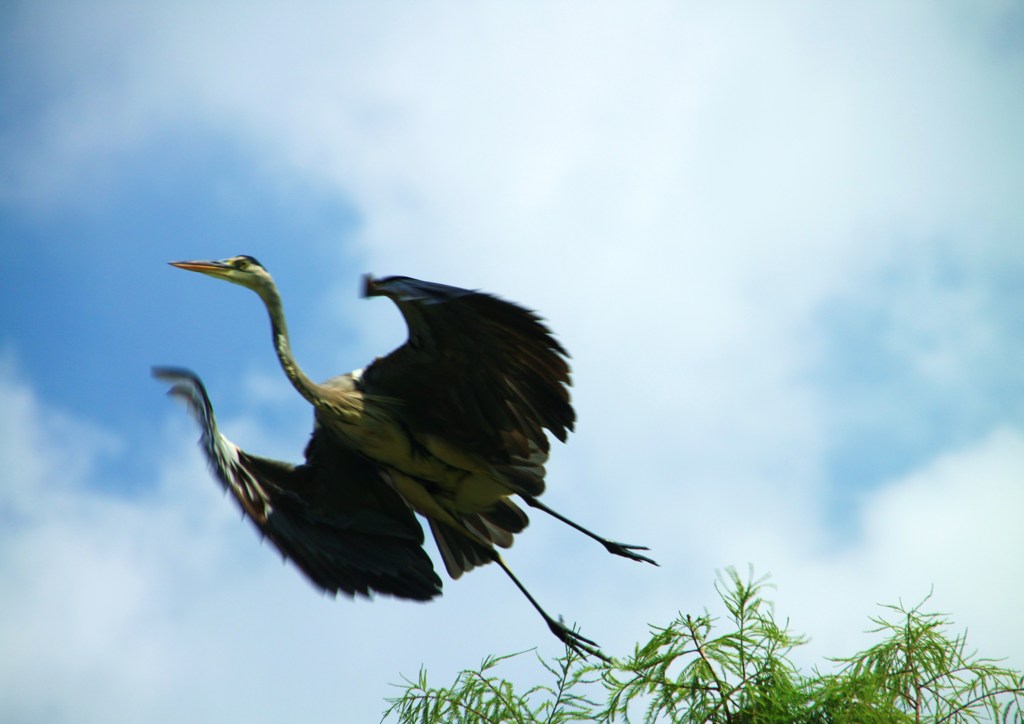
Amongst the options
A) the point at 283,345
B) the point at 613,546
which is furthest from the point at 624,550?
the point at 283,345

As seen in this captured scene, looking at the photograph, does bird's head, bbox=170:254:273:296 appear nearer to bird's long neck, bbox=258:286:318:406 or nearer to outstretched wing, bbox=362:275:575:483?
bird's long neck, bbox=258:286:318:406

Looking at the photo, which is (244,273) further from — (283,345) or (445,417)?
(445,417)

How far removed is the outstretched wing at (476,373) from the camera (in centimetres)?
537

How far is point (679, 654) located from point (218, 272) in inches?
136

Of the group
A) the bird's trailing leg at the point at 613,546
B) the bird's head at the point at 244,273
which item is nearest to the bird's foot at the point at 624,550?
the bird's trailing leg at the point at 613,546

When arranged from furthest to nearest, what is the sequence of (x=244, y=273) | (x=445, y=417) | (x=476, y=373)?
(x=244, y=273) → (x=445, y=417) → (x=476, y=373)

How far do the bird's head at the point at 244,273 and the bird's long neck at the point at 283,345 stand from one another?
0.04 metres

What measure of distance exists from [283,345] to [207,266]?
2.50 ft

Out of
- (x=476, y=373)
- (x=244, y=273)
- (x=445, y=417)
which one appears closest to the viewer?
(x=476, y=373)

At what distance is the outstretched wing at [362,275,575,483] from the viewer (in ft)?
17.6

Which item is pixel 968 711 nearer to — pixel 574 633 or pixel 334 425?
pixel 574 633

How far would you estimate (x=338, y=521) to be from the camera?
6566mm

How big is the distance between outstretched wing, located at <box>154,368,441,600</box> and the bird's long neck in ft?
1.67

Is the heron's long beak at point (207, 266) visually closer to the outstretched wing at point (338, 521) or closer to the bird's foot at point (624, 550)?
the outstretched wing at point (338, 521)
